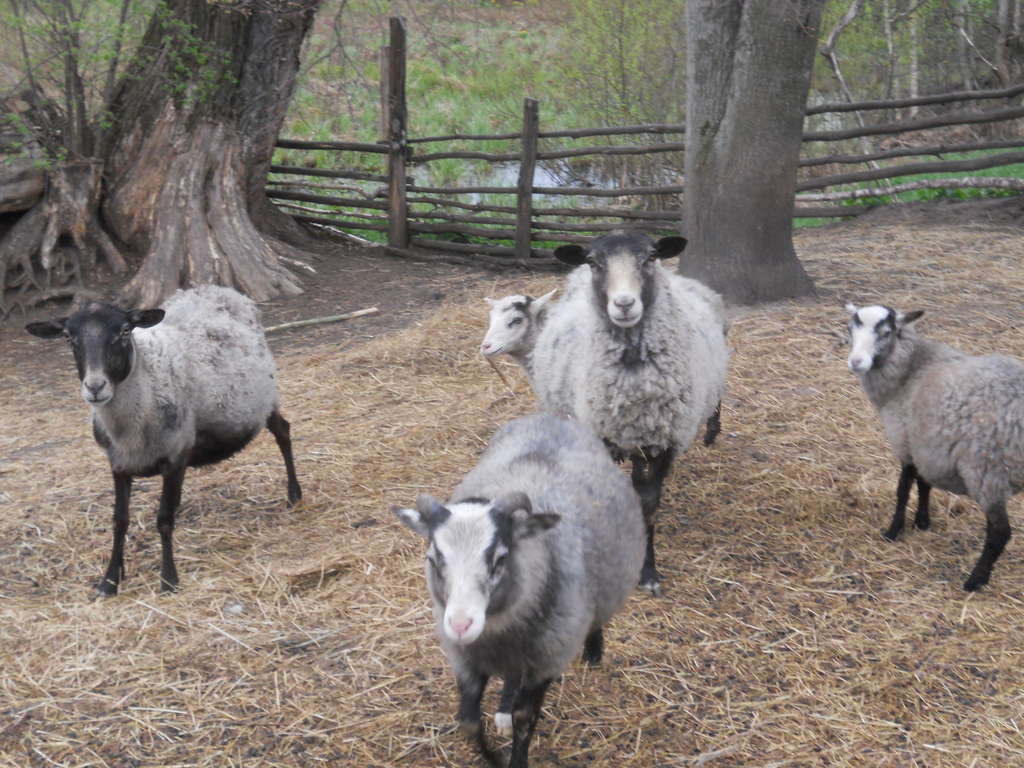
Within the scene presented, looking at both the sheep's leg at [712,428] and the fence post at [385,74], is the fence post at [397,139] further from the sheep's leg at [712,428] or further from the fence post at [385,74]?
the sheep's leg at [712,428]

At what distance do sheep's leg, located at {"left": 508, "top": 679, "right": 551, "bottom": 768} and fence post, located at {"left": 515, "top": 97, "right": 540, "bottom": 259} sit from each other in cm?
834

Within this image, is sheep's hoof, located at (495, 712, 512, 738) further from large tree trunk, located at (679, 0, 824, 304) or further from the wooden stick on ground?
the wooden stick on ground

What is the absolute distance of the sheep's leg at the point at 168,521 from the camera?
13.6 feet

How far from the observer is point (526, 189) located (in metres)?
10.6

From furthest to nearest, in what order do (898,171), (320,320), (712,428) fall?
1. (898,171)
2. (320,320)
3. (712,428)

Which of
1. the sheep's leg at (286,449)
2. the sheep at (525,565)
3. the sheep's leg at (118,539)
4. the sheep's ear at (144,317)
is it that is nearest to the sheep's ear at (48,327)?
the sheep's ear at (144,317)

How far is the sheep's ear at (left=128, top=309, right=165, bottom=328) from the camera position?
162 inches

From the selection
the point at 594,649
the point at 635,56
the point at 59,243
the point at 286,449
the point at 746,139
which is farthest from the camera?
the point at 635,56

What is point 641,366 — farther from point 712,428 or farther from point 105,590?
point 105,590

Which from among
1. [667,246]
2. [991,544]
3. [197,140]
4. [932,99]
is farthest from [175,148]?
[991,544]

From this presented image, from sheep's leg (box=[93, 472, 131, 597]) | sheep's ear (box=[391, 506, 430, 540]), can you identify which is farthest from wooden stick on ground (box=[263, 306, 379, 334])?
sheep's ear (box=[391, 506, 430, 540])

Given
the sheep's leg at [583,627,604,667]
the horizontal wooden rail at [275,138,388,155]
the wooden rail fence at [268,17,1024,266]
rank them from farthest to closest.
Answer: the horizontal wooden rail at [275,138,388,155]
the wooden rail fence at [268,17,1024,266]
the sheep's leg at [583,627,604,667]

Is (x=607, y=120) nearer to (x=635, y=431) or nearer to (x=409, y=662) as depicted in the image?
(x=635, y=431)

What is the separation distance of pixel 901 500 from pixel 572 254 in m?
2.08
